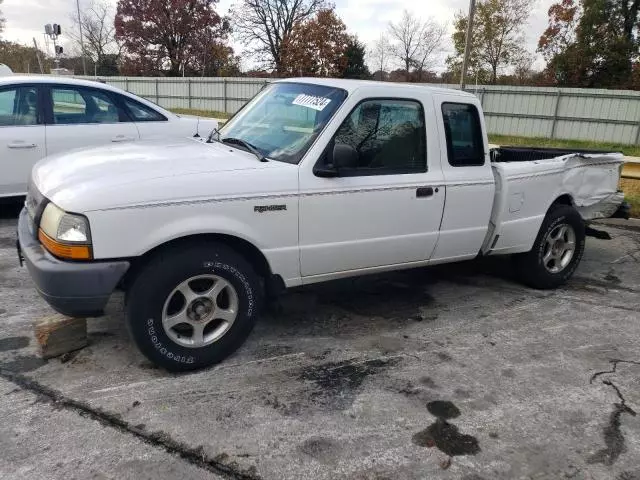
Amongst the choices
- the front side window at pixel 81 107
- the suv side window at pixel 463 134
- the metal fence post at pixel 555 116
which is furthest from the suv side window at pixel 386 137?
the metal fence post at pixel 555 116

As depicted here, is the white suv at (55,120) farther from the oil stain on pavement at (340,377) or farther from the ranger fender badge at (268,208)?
the oil stain on pavement at (340,377)

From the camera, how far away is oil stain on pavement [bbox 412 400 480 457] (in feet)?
9.09

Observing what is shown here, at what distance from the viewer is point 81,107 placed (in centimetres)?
657

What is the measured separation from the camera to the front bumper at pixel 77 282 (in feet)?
9.59

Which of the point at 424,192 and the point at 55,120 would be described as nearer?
the point at 424,192

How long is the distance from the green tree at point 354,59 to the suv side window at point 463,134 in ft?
113

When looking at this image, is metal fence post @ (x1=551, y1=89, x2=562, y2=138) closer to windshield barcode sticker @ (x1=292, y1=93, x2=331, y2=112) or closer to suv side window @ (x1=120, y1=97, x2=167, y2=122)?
suv side window @ (x1=120, y1=97, x2=167, y2=122)

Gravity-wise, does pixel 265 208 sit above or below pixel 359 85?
below

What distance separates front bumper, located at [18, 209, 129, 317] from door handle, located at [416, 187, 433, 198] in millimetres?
2115

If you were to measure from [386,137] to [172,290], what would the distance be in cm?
186

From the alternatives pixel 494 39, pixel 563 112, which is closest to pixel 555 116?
pixel 563 112

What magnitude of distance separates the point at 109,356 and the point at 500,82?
36640mm

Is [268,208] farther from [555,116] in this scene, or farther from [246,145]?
[555,116]

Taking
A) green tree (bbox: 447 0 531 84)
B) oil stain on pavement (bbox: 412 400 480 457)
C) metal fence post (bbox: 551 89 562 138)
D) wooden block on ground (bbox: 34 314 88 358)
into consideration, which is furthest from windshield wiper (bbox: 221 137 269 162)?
green tree (bbox: 447 0 531 84)
